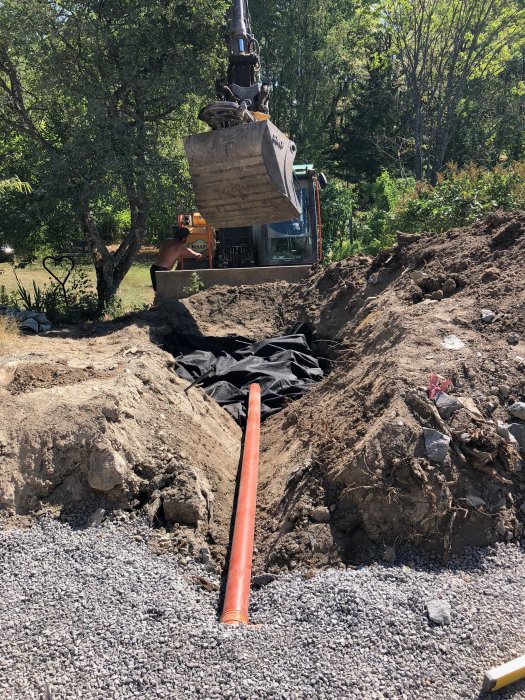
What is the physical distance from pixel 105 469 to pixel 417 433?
217cm

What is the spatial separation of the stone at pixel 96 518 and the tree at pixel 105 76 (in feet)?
23.9

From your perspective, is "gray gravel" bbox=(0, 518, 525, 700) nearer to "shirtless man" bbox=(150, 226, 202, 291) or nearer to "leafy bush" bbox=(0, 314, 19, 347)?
"leafy bush" bbox=(0, 314, 19, 347)

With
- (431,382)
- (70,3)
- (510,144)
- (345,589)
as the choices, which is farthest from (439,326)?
(510,144)

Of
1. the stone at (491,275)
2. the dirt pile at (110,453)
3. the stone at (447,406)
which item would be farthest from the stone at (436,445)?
the stone at (491,275)

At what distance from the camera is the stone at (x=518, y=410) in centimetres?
464

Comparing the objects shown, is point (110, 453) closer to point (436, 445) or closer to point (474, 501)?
point (436, 445)

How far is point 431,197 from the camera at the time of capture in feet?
35.2

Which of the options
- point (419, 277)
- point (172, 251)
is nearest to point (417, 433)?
point (419, 277)

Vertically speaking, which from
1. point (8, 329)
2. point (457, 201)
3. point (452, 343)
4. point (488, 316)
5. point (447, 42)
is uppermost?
point (447, 42)

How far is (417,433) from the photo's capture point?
14.2 ft

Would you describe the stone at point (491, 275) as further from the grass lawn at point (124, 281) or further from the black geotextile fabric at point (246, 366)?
the grass lawn at point (124, 281)

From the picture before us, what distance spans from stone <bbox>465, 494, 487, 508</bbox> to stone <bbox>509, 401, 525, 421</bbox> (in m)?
0.84

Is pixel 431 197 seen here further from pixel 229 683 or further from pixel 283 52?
pixel 283 52

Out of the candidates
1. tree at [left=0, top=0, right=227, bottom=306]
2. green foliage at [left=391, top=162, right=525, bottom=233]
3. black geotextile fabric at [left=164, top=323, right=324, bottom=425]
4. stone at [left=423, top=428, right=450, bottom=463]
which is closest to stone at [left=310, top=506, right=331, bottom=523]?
stone at [left=423, top=428, right=450, bottom=463]
